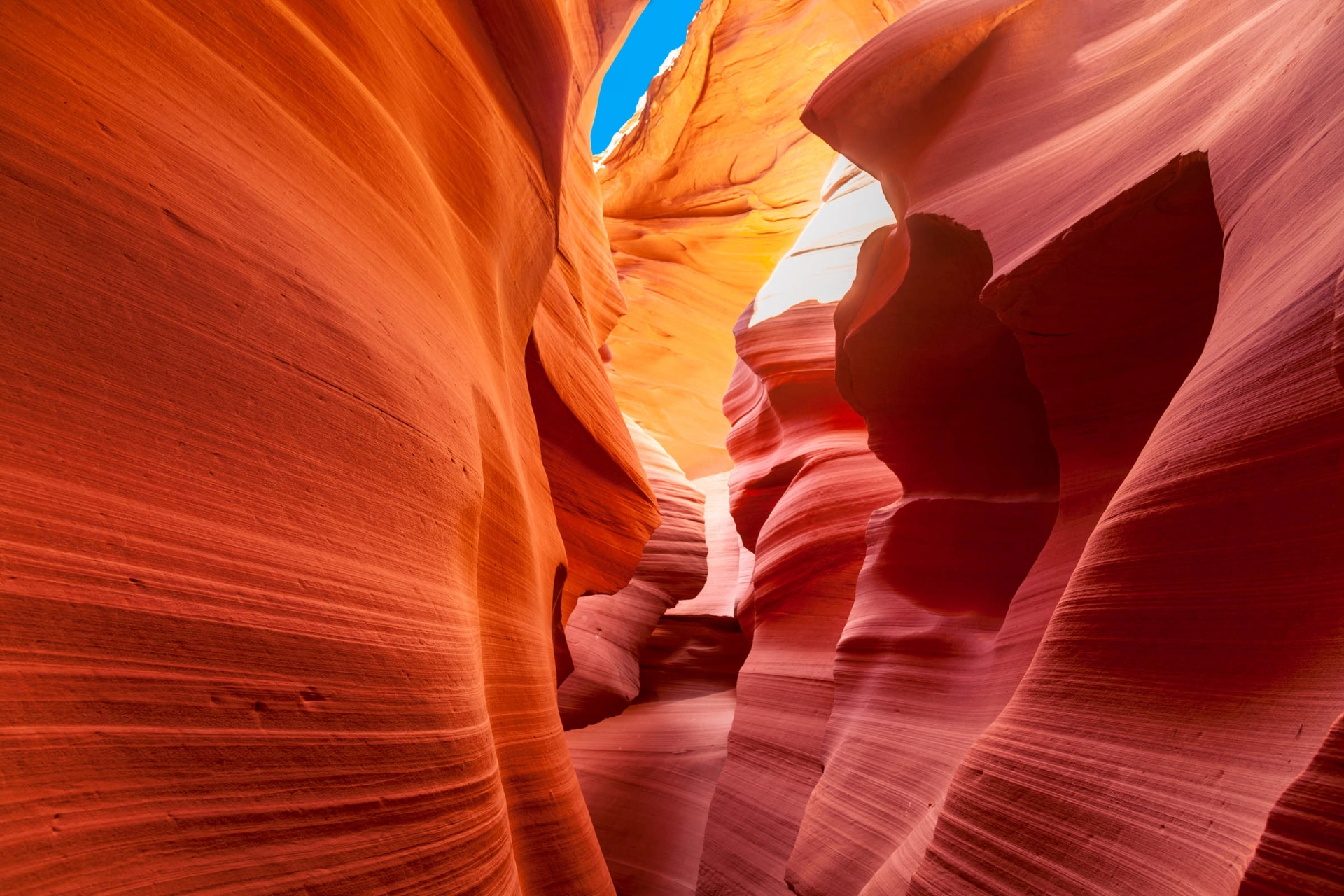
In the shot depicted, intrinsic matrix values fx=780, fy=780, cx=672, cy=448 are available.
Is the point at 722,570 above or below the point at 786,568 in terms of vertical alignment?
above

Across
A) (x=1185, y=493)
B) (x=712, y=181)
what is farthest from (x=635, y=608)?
(x=1185, y=493)

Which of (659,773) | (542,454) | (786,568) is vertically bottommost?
(659,773)

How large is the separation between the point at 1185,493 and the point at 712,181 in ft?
30.9

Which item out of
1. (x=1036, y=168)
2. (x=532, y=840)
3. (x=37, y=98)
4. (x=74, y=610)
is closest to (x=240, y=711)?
(x=74, y=610)

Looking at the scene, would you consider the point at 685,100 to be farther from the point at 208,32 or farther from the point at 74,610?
the point at 74,610

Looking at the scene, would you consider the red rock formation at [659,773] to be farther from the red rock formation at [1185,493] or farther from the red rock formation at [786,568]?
the red rock formation at [1185,493]

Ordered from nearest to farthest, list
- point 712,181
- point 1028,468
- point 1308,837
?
1. point 1308,837
2. point 1028,468
3. point 712,181

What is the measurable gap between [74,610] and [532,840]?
167 cm

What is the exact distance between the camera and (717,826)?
14.4ft

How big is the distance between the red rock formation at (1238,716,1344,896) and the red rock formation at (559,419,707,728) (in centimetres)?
543

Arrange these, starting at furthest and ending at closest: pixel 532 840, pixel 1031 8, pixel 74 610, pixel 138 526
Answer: pixel 1031 8 → pixel 532 840 → pixel 138 526 → pixel 74 610

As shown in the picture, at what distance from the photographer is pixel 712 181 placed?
10.3 meters

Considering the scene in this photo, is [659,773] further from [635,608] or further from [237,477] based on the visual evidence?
[237,477]

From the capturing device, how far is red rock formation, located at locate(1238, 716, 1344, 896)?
3.80 ft
